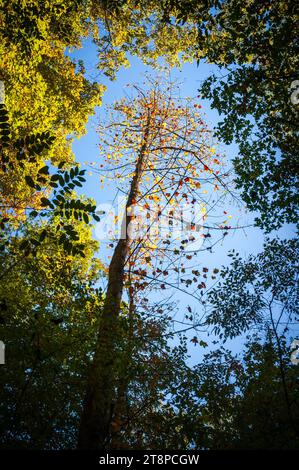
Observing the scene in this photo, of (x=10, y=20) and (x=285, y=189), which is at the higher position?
(x=10, y=20)

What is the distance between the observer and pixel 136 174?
9.35m

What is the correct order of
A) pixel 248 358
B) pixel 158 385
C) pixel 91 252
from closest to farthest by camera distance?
pixel 158 385 → pixel 248 358 → pixel 91 252

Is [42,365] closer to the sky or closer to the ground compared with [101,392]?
closer to the sky

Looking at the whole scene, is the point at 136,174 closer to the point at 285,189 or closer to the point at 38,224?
the point at 38,224

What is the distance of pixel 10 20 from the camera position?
5.58 meters

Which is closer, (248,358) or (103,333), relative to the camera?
(103,333)

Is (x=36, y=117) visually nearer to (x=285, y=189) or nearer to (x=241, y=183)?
(x=241, y=183)

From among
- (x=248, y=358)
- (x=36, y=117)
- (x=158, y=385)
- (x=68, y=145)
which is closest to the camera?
(x=158, y=385)

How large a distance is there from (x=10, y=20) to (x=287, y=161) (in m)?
5.97

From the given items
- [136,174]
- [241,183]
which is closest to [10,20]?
[136,174]
